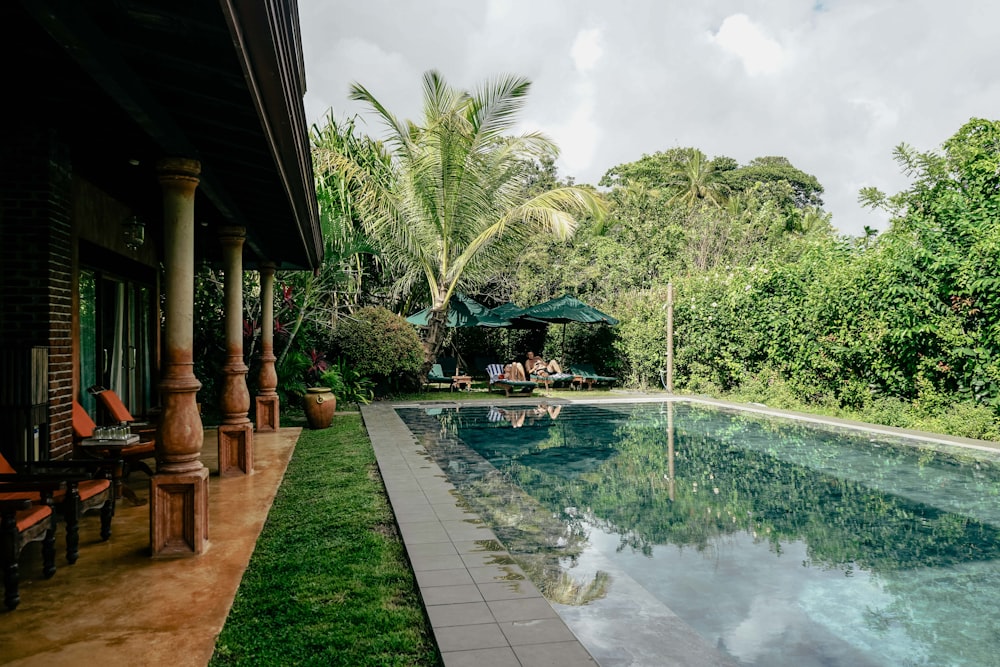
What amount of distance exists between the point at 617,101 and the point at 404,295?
3515cm

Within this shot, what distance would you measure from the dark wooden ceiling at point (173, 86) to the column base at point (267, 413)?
15.7ft

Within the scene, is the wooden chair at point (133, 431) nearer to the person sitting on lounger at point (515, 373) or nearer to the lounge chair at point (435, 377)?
the lounge chair at point (435, 377)

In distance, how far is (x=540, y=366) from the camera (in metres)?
19.3

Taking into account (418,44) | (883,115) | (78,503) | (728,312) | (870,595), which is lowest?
(870,595)

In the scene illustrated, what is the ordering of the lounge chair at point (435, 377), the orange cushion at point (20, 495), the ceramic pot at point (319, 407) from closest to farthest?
the orange cushion at point (20, 495) < the ceramic pot at point (319, 407) < the lounge chair at point (435, 377)

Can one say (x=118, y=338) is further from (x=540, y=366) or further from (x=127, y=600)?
(x=540, y=366)

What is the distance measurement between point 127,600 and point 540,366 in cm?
1583

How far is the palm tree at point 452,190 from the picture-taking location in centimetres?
1527

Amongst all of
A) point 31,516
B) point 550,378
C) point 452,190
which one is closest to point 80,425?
point 31,516

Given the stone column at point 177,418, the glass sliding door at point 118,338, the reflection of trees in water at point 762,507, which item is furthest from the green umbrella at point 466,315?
the stone column at point 177,418

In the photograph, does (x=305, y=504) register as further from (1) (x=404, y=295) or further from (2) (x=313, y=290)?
(1) (x=404, y=295)

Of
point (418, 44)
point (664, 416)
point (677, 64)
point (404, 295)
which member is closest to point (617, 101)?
point (677, 64)

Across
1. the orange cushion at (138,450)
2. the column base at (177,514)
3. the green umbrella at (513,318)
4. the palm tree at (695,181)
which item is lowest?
the column base at (177,514)

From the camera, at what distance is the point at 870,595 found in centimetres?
422
